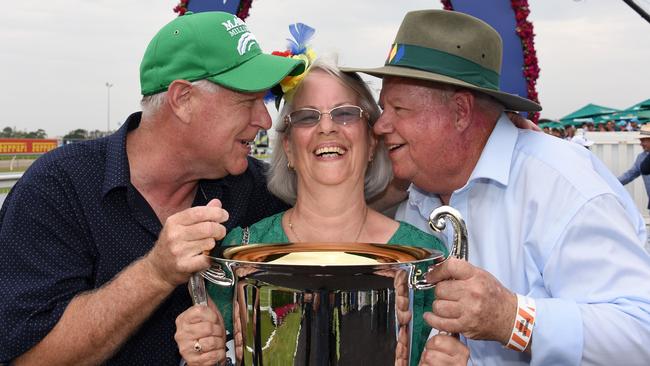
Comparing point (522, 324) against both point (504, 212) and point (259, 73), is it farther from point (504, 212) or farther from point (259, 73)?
point (259, 73)

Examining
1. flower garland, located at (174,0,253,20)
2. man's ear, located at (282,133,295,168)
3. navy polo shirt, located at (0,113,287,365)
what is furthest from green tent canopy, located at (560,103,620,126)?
navy polo shirt, located at (0,113,287,365)

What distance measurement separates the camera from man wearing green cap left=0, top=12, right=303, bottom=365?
2.14 metres

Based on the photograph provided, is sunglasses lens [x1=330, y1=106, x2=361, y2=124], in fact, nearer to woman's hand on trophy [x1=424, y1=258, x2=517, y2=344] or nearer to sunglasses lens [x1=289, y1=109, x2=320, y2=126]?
sunglasses lens [x1=289, y1=109, x2=320, y2=126]

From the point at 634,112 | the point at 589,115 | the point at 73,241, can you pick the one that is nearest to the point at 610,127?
the point at 634,112

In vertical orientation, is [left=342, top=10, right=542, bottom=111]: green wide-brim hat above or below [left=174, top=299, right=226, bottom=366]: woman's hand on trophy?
above

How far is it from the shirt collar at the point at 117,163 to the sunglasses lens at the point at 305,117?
649 millimetres

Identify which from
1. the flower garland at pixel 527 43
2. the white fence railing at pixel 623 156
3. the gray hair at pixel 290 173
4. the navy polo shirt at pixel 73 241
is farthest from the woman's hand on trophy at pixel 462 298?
the white fence railing at pixel 623 156

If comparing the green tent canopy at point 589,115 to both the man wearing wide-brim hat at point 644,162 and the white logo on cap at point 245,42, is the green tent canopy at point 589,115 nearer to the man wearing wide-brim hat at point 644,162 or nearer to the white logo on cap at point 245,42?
the man wearing wide-brim hat at point 644,162

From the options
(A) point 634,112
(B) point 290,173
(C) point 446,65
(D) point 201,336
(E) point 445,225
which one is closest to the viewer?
(E) point 445,225

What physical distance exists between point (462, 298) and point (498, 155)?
0.90m

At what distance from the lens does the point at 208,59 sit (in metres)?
2.55

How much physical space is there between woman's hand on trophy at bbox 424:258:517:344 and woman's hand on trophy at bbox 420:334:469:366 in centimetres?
3

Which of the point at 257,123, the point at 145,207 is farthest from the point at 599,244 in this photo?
the point at 145,207

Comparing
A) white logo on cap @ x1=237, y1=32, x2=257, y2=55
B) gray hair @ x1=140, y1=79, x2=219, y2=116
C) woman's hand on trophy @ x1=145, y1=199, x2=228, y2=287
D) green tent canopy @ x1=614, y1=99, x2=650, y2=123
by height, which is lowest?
green tent canopy @ x1=614, y1=99, x2=650, y2=123
